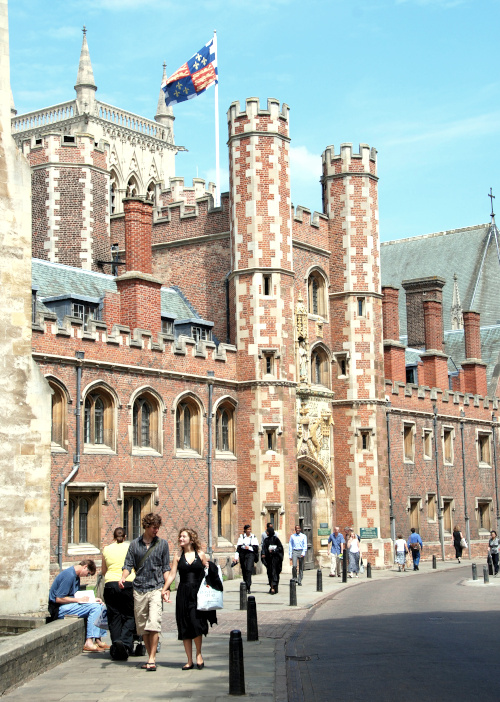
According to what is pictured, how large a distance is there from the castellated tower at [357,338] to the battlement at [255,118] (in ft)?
14.4

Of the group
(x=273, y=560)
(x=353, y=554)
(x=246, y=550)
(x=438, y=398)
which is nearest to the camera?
(x=273, y=560)

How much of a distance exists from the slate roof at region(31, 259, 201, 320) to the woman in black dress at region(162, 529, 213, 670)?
15848mm

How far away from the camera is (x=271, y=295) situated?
104 feet

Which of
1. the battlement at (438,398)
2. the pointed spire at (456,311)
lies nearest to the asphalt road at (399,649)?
the battlement at (438,398)

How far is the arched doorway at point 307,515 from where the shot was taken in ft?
111

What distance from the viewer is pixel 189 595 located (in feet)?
38.7

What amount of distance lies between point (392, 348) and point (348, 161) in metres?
7.92

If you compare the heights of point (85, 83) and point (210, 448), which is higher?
point (85, 83)

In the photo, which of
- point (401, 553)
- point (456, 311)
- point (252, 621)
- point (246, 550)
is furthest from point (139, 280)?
point (456, 311)

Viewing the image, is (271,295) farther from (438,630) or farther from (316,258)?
(438,630)

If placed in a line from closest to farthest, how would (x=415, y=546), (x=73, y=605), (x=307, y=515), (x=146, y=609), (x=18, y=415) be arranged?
(x=146, y=609) < (x=73, y=605) < (x=18, y=415) < (x=307, y=515) < (x=415, y=546)

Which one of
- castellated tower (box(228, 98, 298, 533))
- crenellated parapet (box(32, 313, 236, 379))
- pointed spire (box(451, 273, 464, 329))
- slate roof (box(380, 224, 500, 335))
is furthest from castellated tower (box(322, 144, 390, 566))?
slate roof (box(380, 224, 500, 335))

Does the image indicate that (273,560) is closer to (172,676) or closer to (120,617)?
(120,617)

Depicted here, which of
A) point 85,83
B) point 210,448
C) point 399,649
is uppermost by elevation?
point 85,83
